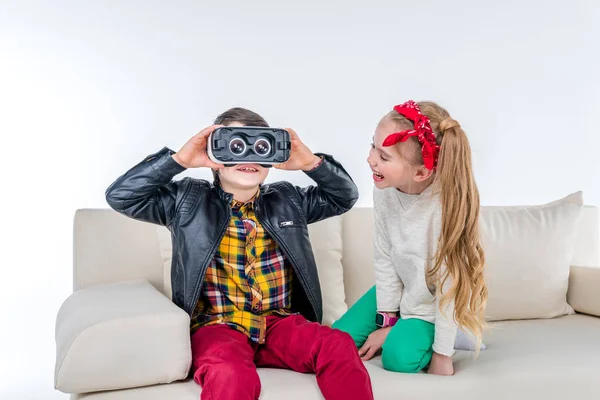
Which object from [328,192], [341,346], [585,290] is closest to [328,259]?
[328,192]

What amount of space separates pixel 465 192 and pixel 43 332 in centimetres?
177

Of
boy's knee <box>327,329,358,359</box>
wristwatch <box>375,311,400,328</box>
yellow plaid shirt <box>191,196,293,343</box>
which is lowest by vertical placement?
wristwatch <box>375,311,400,328</box>

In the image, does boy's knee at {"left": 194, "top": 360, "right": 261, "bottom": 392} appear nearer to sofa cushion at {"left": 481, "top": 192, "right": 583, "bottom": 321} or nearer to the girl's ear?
the girl's ear

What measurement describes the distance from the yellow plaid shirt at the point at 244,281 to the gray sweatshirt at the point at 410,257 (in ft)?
0.99

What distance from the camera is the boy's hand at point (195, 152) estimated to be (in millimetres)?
1893

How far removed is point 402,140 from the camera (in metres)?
1.93

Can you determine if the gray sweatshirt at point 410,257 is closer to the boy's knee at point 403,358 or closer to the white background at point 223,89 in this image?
the boy's knee at point 403,358

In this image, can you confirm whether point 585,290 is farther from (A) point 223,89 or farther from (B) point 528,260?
(A) point 223,89

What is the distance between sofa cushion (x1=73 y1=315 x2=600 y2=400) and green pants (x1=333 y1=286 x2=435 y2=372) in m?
0.04

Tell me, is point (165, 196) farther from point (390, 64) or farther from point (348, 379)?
point (390, 64)

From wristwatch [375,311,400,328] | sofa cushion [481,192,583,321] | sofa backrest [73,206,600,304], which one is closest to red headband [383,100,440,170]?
wristwatch [375,311,400,328]

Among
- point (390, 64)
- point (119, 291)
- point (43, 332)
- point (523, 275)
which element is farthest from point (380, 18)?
point (43, 332)

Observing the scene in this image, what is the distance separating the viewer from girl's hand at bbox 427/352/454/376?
1.90 metres

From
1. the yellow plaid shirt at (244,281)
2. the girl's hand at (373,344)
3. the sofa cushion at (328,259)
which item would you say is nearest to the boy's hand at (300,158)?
the yellow plaid shirt at (244,281)
